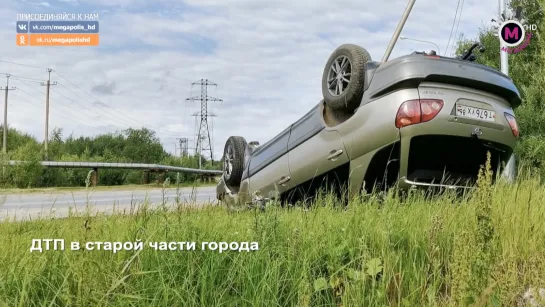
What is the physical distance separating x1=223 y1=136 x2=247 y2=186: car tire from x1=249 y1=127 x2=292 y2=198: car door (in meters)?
0.47

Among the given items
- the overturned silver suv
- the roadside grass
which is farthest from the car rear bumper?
the roadside grass

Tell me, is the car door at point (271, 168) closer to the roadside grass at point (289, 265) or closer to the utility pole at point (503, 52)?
the roadside grass at point (289, 265)

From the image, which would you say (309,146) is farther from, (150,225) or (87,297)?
(87,297)

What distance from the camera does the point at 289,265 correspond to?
2.44m

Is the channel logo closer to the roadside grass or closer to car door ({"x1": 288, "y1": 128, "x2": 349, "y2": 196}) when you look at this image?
car door ({"x1": 288, "y1": 128, "x2": 349, "y2": 196})

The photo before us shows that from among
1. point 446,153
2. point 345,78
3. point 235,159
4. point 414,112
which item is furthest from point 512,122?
point 235,159

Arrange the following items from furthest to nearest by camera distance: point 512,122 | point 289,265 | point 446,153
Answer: point 512,122 → point 446,153 → point 289,265

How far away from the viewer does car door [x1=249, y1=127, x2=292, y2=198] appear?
5.54 m

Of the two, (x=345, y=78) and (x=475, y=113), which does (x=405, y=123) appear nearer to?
(x=475, y=113)

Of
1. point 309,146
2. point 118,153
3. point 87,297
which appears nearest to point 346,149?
point 309,146

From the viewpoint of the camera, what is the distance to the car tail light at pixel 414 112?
4.11m

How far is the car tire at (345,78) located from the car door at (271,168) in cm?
104

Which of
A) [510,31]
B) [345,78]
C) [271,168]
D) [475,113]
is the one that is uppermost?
[510,31]

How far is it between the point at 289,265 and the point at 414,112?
7.31 ft
